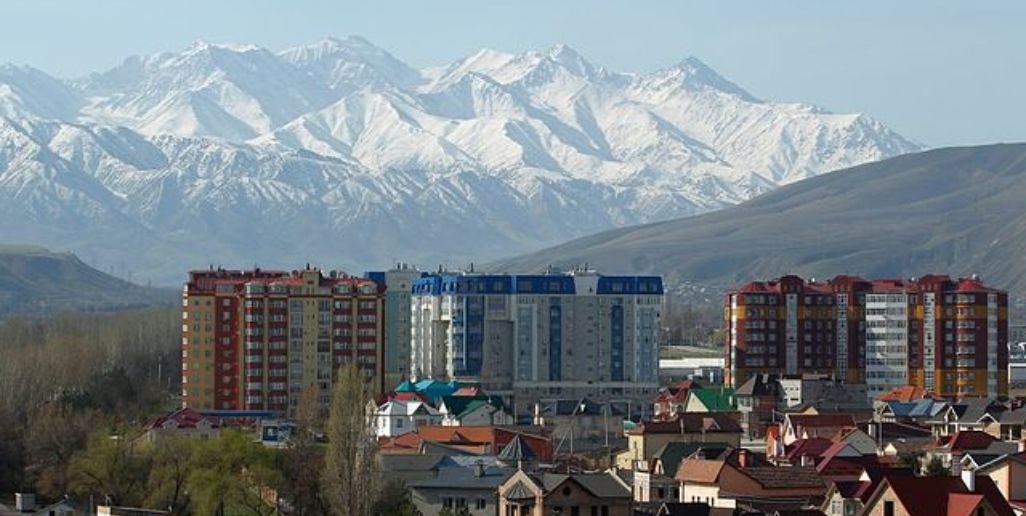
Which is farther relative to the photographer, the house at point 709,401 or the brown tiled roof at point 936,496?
the house at point 709,401

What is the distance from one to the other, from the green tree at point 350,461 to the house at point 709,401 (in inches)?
970

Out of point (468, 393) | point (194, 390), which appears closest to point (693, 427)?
point (468, 393)

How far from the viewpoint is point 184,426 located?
220 ft

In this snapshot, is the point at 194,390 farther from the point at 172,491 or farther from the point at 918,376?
the point at 172,491

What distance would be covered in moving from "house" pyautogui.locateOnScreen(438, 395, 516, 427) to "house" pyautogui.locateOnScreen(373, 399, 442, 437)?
0.29m

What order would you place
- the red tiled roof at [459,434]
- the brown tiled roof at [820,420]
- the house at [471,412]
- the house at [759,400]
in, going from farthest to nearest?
the house at [759,400] < the house at [471,412] < the brown tiled roof at [820,420] < the red tiled roof at [459,434]

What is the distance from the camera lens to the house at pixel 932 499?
111 feet

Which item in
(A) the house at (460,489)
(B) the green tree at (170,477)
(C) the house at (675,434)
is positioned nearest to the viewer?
(A) the house at (460,489)

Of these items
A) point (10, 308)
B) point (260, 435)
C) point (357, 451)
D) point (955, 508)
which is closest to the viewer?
point (955, 508)

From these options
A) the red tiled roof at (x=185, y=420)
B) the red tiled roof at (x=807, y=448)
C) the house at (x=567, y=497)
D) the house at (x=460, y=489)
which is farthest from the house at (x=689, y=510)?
the red tiled roof at (x=185, y=420)

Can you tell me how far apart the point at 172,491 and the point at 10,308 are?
11995 centimetres

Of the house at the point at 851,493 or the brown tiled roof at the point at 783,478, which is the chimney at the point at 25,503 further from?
the house at the point at 851,493

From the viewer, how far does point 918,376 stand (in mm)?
87375

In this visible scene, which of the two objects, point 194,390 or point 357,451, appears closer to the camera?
point 357,451
